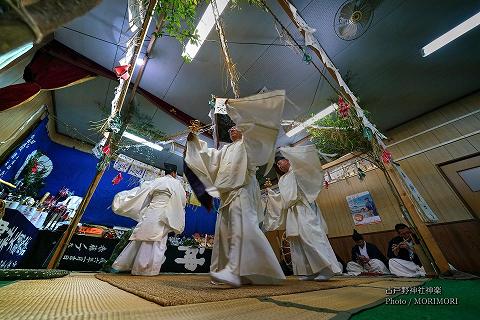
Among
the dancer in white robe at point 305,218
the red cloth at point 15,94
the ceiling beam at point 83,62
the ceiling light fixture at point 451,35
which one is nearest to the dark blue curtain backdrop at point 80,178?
the red cloth at point 15,94

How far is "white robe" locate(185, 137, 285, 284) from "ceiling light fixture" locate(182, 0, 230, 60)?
2728 mm

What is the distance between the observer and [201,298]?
1062mm

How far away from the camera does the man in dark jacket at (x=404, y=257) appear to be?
371 cm

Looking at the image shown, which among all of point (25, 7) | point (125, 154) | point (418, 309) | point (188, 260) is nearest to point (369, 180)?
point (188, 260)

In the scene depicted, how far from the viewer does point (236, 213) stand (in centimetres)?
196

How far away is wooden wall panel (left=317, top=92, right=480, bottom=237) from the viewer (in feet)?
16.9

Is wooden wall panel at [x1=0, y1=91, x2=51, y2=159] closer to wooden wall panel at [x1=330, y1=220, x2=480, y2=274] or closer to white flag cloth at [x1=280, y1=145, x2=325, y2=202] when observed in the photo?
white flag cloth at [x1=280, y1=145, x2=325, y2=202]

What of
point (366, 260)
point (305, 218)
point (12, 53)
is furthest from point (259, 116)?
point (366, 260)

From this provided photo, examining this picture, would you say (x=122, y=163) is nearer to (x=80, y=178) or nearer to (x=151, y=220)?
(x=80, y=178)

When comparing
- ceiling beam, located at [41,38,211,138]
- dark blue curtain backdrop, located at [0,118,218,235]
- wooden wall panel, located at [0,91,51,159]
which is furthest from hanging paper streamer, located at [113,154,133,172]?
ceiling beam, located at [41,38,211,138]

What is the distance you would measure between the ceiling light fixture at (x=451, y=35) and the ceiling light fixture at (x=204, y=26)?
461 cm

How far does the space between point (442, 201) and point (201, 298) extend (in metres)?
6.91

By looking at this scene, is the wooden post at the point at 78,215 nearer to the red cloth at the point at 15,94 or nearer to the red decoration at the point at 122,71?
the red decoration at the point at 122,71

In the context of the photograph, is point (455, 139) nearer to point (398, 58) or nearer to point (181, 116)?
point (398, 58)
